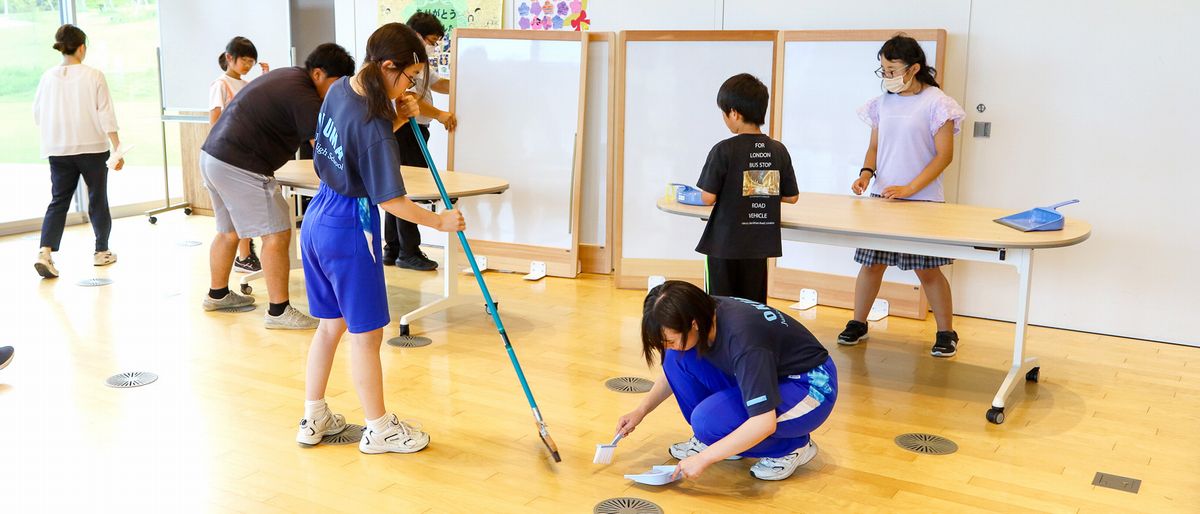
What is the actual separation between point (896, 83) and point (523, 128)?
7.68 ft

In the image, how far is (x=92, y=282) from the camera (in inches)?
213

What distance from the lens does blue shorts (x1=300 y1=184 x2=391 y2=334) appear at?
289cm

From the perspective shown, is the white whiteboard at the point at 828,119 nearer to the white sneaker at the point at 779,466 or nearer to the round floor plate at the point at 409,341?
the round floor plate at the point at 409,341

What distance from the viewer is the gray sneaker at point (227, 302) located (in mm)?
4883

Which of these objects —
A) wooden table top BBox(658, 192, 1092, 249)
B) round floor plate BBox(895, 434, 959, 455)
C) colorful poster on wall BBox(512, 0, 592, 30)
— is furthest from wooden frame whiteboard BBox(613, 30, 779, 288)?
round floor plate BBox(895, 434, 959, 455)

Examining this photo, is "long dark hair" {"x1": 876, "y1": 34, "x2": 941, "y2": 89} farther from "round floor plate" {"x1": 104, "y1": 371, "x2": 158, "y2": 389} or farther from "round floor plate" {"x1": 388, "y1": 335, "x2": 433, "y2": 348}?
"round floor plate" {"x1": 104, "y1": 371, "x2": 158, "y2": 389}

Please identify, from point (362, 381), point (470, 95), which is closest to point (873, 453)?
point (362, 381)

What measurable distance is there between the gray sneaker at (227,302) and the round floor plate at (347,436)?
1887 millimetres

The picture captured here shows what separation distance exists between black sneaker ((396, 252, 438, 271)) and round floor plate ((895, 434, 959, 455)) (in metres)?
3.31

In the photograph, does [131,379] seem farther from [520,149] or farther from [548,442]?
[520,149]

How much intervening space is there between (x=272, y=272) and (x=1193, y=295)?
4216 millimetres

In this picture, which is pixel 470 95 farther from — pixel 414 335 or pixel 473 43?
pixel 414 335

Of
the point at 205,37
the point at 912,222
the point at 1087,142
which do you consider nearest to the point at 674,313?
the point at 912,222

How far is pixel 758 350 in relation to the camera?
2.62 meters
